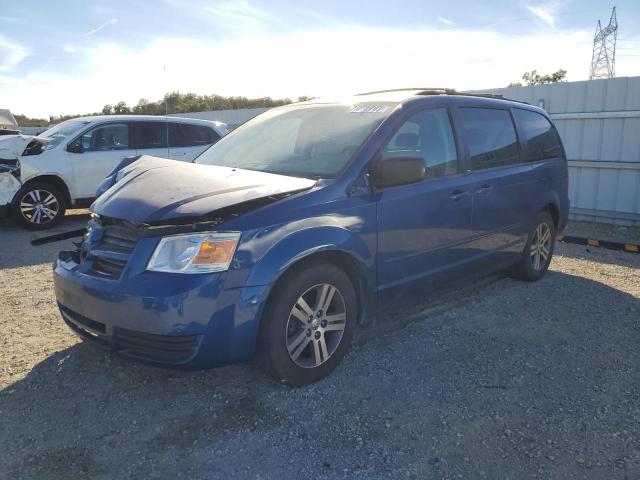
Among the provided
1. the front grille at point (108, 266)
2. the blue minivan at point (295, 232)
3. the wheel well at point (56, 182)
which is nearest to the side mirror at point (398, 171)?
the blue minivan at point (295, 232)

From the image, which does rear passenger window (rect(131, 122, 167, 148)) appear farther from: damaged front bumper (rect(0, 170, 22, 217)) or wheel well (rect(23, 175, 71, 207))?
damaged front bumper (rect(0, 170, 22, 217))

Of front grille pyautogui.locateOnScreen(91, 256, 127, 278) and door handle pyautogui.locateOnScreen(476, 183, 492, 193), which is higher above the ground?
door handle pyautogui.locateOnScreen(476, 183, 492, 193)

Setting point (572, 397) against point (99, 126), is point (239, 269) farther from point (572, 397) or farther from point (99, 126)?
point (99, 126)

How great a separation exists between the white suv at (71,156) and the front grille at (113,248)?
16.5 ft

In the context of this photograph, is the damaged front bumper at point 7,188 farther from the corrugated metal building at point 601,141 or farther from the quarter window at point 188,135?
the corrugated metal building at point 601,141

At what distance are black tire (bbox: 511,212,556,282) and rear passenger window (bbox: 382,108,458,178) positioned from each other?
1.65 meters

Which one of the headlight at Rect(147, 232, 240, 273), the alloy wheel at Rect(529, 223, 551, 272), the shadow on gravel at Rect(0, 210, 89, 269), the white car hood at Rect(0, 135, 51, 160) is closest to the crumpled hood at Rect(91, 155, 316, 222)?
the headlight at Rect(147, 232, 240, 273)

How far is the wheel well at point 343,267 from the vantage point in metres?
3.08

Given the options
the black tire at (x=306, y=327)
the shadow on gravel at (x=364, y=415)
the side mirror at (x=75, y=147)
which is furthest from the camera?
the side mirror at (x=75, y=147)

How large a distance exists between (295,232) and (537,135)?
3.53 m

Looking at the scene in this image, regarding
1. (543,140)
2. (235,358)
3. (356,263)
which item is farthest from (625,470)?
(543,140)

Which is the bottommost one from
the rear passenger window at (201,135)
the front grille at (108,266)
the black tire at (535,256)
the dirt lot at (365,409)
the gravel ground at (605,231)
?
the gravel ground at (605,231)

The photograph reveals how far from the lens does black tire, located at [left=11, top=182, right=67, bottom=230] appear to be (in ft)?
27.4

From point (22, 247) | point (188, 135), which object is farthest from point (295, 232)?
point (188, 135)
